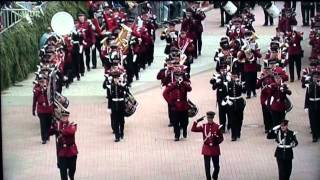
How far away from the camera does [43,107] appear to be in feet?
47.3

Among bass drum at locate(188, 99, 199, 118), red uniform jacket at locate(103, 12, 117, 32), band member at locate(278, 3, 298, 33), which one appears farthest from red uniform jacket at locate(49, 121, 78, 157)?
band member at locate(278, 3, 298, 33)

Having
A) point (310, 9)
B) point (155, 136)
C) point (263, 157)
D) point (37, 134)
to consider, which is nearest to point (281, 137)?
point (263, 157)

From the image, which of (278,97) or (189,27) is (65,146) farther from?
(189,27)

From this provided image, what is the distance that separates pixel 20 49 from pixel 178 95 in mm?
4673

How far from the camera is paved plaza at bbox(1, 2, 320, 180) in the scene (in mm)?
12805

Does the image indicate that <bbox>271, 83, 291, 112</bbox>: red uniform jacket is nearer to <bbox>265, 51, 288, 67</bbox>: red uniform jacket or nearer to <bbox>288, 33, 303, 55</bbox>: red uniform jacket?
<bbox>265, 51, 288, 67</bbox>: red uniform jacket

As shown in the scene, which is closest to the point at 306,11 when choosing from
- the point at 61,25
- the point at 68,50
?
the point at 68,50

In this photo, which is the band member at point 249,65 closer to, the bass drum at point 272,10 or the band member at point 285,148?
the band member at point 285,148

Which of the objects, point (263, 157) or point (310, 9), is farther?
point (310, 9)

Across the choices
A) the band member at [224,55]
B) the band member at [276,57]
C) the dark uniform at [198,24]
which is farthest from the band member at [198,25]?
the band member at [224,55]

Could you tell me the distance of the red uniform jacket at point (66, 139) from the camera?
12.1 metres

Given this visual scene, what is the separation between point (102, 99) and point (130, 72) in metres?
1.01

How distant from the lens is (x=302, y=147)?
13.9m

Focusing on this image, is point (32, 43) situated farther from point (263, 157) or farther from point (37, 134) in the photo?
point (263, 157)
